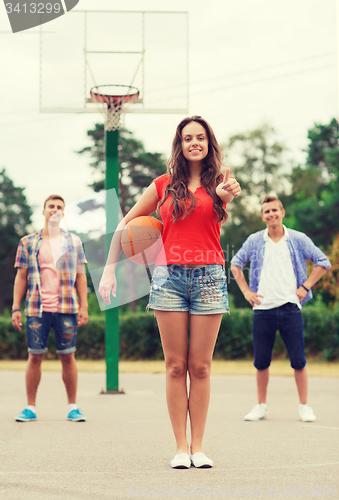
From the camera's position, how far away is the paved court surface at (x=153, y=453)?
3.10 m

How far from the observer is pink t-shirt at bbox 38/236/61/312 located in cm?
546

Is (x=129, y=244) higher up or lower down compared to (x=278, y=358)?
higher up

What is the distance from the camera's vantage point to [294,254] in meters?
5.64

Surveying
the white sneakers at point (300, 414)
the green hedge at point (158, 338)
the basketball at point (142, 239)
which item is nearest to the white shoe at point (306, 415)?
→ the white sneakers at point (300, 414)

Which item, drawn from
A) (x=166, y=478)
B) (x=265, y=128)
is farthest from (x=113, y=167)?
(x=265, y=128)

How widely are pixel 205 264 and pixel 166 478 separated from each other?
1.21 m

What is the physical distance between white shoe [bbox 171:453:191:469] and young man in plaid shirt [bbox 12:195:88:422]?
2.08 m

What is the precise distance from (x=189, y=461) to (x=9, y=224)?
40863 millimetres

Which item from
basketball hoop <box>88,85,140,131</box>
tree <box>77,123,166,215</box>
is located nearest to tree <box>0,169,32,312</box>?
tree <box>77,123,166,215</box>

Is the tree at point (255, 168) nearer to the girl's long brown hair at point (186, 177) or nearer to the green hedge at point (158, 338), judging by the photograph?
the green hedge at point (158, 338)

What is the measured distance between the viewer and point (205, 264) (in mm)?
3615

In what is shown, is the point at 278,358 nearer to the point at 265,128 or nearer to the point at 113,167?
the point at 113,167

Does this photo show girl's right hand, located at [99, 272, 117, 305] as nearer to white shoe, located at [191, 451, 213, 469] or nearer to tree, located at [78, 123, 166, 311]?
white shoe, located at [191, 451, 213, 469]

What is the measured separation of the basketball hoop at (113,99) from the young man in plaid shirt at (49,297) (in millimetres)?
2479
